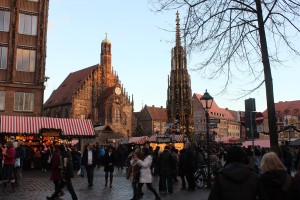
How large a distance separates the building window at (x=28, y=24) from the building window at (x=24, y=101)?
4984 mm

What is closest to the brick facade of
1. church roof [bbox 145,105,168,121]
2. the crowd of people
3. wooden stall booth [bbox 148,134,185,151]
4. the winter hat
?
the crowd of people

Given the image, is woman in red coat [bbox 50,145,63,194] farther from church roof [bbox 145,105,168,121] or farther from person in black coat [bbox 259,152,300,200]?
church roof [bbox 145,105,168,121]

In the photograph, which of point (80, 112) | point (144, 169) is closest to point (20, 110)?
point (144, 169)

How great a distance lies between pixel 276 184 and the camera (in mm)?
4203

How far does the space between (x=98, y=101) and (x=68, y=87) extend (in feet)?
29.1

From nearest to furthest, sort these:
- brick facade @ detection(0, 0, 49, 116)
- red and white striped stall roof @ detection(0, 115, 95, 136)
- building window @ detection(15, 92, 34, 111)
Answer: red and white striped stall roof @ detection(0, 115, 95, 136) < brick facade @ detection(0, 0, 49, 116) < building window @ detection(15, 92, 34, 111)

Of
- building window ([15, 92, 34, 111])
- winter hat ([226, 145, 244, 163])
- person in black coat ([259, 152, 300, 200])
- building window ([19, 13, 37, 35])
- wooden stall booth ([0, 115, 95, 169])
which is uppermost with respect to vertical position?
building window ([19, 13, 37, 35])

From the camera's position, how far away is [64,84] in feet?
255

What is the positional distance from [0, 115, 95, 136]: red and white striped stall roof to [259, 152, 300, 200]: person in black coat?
899 inches

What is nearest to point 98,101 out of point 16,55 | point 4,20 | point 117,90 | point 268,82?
point 117,90

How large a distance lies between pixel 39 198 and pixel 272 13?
8.36 metres

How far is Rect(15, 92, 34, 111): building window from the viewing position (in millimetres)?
29938

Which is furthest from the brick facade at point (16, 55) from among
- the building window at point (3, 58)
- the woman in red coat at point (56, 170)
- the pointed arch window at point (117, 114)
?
the pointed arch window at point (117, 114)

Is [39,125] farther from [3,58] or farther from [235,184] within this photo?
[235,184]
